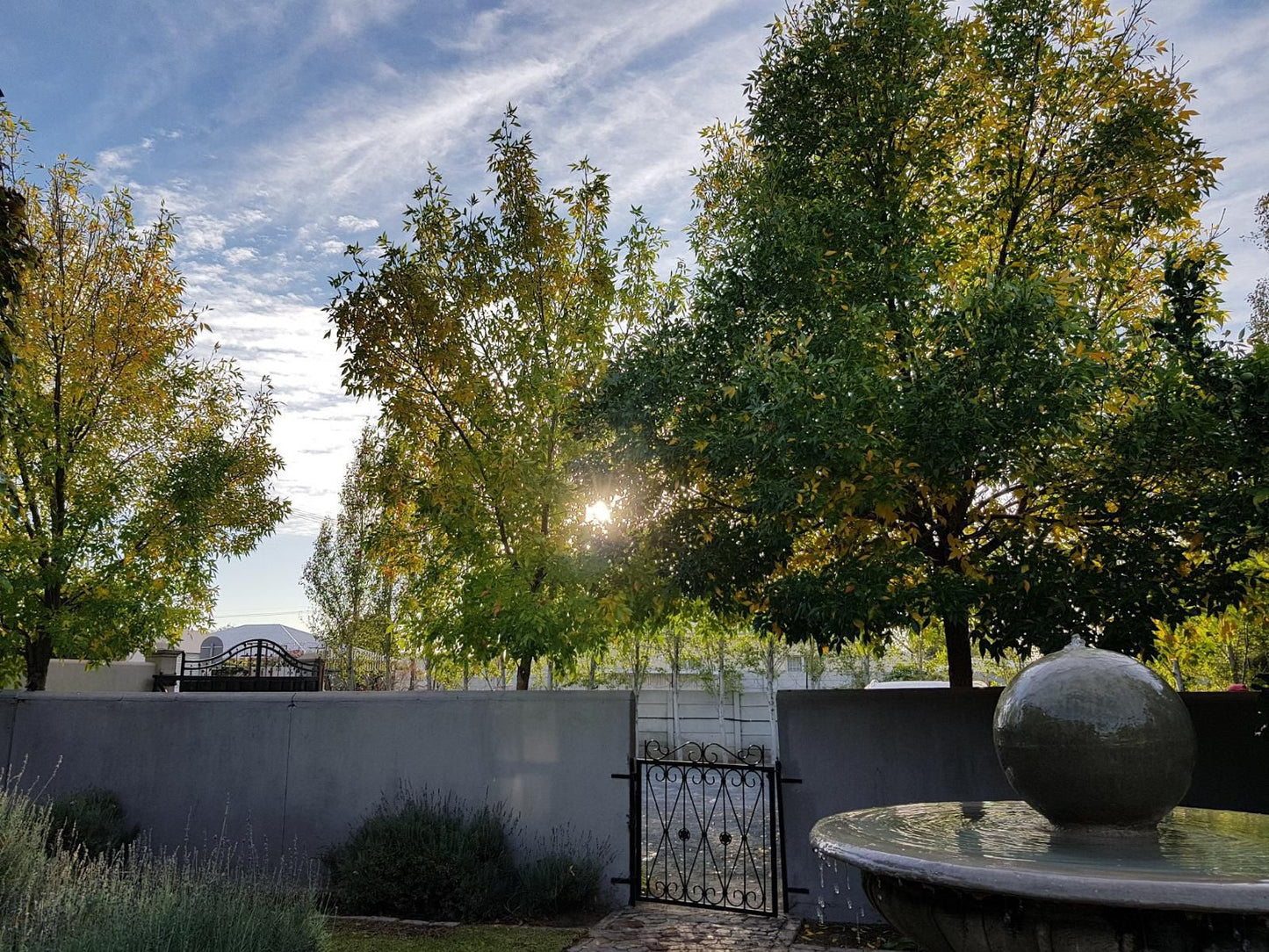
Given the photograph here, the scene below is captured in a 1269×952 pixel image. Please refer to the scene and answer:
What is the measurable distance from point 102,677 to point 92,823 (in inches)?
440

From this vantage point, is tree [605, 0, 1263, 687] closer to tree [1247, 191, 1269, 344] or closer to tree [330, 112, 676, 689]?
tree [330, 112, 676, 689]

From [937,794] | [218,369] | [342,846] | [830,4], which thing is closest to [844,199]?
[830,4]

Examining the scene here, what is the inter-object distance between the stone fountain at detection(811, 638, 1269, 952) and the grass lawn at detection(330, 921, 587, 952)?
3.77 metres

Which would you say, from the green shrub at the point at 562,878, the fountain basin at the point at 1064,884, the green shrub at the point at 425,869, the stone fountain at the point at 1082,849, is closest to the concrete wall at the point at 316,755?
the green shrub at the point at 562,878

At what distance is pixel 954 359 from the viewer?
21.5 ft

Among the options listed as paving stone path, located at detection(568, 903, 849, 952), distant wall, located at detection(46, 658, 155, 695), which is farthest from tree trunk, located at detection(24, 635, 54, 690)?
paving stone path, located at detection(568, 903, 849, 952)

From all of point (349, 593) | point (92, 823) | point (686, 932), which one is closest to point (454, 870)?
point (686, 932)

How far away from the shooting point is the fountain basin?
2.75m

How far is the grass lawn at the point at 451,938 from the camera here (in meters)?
6.73

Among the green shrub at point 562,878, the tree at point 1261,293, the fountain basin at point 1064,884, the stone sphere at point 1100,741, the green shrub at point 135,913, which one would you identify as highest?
the tree at point 1261,293

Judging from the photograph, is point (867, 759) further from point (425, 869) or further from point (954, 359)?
point (425, 869)

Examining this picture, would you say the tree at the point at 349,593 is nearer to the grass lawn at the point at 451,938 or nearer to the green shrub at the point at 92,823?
the green shrub at the point at 92,823

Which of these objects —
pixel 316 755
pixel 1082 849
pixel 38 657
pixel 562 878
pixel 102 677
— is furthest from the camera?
pixel 102 677

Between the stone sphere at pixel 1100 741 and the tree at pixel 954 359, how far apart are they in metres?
2.67
